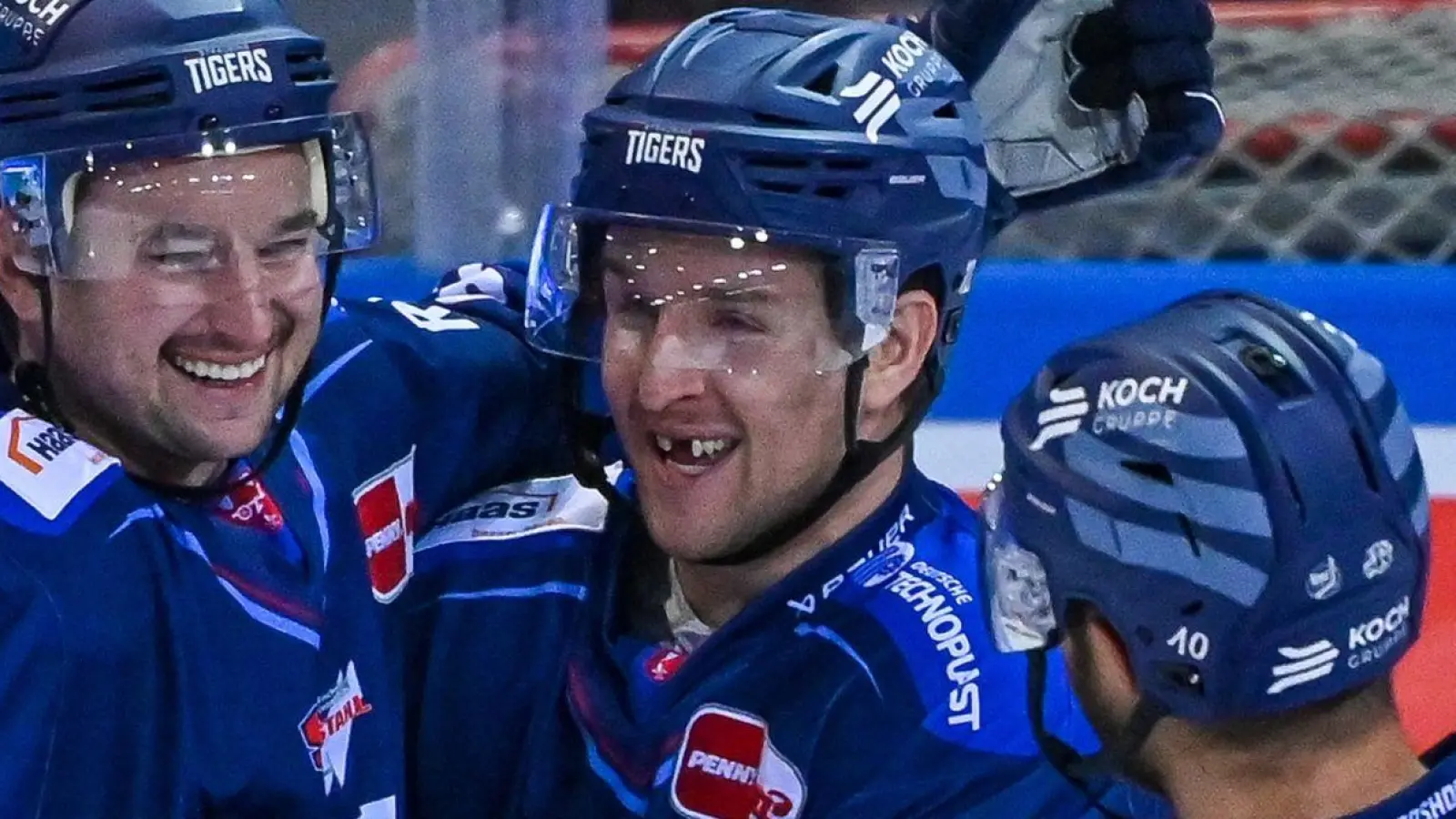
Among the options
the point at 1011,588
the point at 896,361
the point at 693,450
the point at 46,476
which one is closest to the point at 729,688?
the point at 693,450

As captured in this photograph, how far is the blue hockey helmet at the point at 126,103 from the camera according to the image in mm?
1569

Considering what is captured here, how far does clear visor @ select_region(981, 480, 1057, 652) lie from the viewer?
134cm

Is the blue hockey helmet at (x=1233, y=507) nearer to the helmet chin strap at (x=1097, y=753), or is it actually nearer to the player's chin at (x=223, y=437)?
the helmet chin strap at (x=1097, y=753)

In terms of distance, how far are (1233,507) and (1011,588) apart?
7.3 inches

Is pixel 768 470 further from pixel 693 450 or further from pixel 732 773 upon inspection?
pixel 732 773

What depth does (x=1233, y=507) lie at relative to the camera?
4.00 feet

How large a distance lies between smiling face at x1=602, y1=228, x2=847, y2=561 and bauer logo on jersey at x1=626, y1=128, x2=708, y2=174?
0.06 metres

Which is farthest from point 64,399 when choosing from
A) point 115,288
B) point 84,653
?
point 84,653

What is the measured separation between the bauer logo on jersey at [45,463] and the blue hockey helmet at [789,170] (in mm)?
407

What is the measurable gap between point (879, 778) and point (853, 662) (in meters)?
0.09

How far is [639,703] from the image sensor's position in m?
1.75

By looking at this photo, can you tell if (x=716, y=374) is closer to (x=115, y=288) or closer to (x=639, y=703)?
(x=639, y=703)

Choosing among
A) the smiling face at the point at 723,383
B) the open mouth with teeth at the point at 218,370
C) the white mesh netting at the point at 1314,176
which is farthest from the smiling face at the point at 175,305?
the white mesh netting at the point at 1314,176

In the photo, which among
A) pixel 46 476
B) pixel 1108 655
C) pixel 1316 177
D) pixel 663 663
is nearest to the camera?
pixel 1108 655
